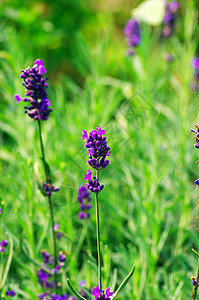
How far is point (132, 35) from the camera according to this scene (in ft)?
10.9

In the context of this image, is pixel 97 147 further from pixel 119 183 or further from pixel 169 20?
pixel 169 20

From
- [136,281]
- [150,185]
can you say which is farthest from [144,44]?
[136,281]

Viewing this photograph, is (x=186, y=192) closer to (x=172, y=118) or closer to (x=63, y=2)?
(x=172, y=118)

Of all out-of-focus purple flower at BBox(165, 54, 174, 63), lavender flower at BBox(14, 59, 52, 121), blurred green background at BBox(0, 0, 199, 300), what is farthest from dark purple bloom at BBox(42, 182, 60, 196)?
out-of-focus purple flower at BBox(165, 54, 174, 63)

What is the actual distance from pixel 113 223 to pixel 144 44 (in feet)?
5.22

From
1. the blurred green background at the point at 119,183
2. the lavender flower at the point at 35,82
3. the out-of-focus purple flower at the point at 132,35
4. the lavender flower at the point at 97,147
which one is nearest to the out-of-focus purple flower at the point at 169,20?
the blurred green background at the point at 119,183

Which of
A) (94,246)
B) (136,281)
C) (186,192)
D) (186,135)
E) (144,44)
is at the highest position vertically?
(144,44)

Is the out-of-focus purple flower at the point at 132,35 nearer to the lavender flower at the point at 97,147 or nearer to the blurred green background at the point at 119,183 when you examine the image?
the blurred green background at the point at 119,183

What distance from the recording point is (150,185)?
2393 mm

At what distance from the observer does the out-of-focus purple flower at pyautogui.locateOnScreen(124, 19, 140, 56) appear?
3.26m

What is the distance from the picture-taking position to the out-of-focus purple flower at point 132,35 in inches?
128

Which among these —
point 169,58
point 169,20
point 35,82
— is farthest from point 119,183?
point 35,82

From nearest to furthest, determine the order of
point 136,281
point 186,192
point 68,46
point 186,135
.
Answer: point 136,281
point 186,192
point 186,135
point 68,46

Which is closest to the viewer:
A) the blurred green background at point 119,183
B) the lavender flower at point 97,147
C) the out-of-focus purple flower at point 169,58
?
the lavender flower at point 97,147
